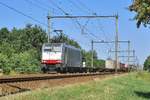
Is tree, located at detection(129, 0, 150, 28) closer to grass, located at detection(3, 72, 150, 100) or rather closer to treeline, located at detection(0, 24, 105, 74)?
grass, located at detection(3, 72, 150, 100)

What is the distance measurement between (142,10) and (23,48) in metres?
78.1

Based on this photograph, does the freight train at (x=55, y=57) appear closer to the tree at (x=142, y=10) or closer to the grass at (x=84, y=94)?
the grass at (x=84, y=94)

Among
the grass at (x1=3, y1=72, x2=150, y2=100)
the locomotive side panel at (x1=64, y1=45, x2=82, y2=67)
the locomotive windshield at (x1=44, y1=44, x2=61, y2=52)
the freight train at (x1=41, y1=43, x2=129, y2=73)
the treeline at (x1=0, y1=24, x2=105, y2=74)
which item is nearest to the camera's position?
the grass at (x1=3, y1=72, x2=150, y2=100)

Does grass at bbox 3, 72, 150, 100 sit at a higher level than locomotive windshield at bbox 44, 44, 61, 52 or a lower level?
lower

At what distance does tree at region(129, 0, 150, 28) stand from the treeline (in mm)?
→ 31623

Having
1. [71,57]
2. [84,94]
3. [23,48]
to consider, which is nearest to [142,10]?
[84,94]

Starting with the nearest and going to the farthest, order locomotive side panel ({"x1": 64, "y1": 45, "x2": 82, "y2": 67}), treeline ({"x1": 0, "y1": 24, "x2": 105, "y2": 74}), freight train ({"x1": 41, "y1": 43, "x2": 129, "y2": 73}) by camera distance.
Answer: freight train ({"x1": 41, "y1": 43, "x2": 129, "y2": 73}) < locomotive side panel ({"x1": 64, "y1": 45, "x2": 82, "y2": 67}) < treeline ({"x1": 0, "y1": 24, "x2": 105, "y2": 74})

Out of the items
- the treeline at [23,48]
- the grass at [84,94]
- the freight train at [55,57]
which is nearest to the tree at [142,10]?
the grass at [84,94]

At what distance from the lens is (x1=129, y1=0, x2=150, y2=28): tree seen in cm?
1959

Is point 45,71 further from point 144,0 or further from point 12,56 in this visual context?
point 144,0

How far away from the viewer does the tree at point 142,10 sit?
64.3ft

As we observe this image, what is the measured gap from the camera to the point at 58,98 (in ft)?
58.9

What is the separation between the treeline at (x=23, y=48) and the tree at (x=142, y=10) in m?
31.6

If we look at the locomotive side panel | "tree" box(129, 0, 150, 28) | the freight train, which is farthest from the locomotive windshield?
"tree" box(129, 0, 150, 28)
